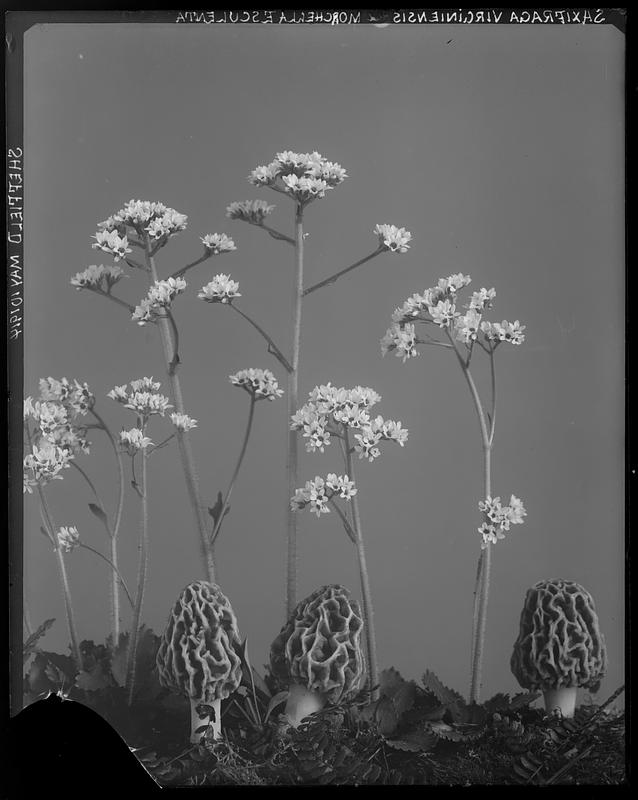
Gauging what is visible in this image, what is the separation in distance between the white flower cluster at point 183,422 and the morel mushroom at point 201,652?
0.27 metres

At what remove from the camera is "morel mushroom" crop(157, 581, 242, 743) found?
4.47 ft

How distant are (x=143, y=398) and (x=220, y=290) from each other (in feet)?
0.74

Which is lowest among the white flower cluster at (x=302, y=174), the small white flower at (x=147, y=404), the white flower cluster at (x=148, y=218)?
the small white flower at (x=147, y=404)

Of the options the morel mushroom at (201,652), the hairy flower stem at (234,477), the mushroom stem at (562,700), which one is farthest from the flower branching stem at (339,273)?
the mushroom stem at (562,700)

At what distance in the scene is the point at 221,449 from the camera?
141 cm

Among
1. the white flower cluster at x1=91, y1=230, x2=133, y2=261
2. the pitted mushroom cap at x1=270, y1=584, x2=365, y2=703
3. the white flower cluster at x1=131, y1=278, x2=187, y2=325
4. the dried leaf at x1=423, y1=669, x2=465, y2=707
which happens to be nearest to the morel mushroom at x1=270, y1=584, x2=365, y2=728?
the pitted mushroom cap at x1=270, y1=584, x2=365, y2=703

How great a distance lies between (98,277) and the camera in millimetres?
1406

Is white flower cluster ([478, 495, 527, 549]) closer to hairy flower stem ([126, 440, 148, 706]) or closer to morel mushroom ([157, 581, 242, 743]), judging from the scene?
morel mushroom ([157, 581, 242, 743])

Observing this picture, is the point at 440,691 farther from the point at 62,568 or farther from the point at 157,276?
the point at 157,276

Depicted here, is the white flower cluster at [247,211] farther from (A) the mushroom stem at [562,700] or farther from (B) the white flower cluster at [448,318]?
(A) the mushroom stem at [562,700]

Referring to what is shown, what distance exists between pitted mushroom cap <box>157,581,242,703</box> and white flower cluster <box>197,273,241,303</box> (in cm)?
49

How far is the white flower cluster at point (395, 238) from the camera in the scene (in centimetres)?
140

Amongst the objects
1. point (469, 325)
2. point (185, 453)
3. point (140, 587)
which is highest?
point (469, 325)

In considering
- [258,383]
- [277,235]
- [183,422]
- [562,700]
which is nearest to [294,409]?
[258,383]
